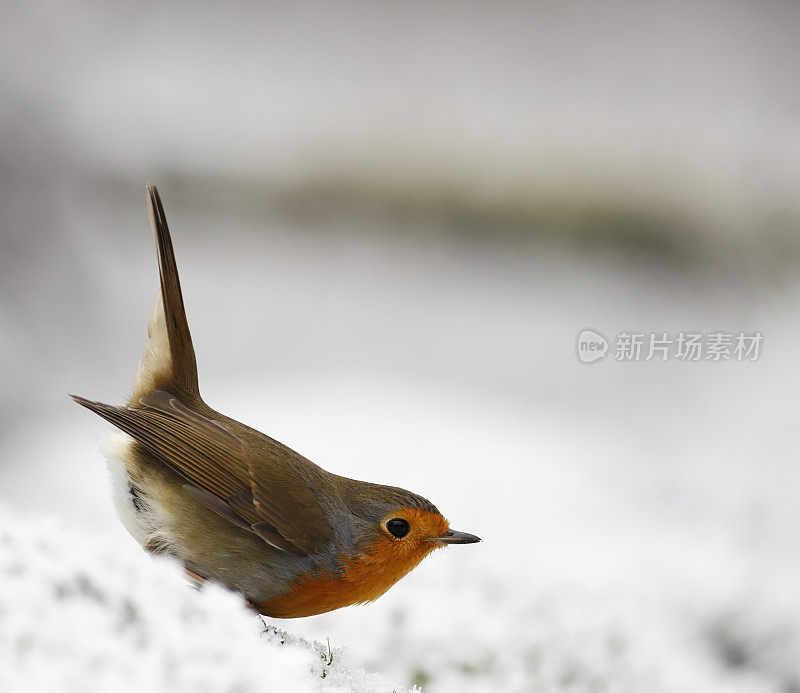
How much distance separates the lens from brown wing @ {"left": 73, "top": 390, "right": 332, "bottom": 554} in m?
1.20

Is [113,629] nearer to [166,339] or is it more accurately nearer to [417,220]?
[166,339]

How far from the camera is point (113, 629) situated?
766 mm

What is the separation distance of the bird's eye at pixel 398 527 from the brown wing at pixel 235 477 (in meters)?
0.09

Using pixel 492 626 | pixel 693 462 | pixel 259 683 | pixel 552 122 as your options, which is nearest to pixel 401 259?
pixel 552 122

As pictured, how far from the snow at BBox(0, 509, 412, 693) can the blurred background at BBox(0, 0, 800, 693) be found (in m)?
1.93

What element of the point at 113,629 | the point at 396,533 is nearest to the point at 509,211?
the point at 396,533

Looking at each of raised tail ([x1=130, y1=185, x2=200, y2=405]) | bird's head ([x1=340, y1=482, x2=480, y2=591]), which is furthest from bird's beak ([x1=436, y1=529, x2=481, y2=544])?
raised tail ([x1=130, y1=185, x2=200, y2=405])

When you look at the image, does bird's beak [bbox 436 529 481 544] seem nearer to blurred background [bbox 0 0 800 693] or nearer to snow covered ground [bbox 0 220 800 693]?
snow covered ground [bbox 0 220 800 693]

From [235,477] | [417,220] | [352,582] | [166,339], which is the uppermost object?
[417,220]

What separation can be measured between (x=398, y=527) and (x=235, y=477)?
0.25 m

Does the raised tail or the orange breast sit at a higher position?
the raised tail

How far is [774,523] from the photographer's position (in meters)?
2.29

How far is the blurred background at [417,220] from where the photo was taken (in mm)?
3201

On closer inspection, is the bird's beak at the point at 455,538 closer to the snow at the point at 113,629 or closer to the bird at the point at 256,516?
the bird at the point at 256,516
